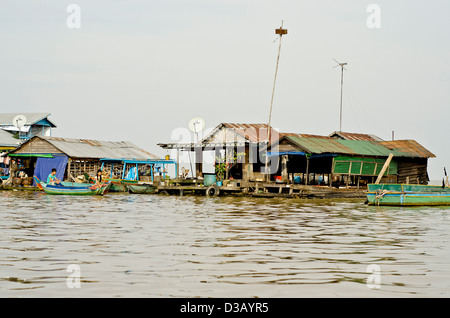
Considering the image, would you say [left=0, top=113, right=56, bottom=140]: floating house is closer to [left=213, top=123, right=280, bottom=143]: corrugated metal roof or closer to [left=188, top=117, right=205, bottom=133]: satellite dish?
[left=188, top=117, right=205, bottom=133]: satellite dish

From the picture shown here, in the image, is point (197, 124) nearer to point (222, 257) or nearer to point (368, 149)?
point (368, 149)

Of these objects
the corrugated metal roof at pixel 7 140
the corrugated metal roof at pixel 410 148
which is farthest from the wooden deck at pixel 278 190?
the corrugated metal roof at pixel 7 140

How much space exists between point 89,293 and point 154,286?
3.02 feet

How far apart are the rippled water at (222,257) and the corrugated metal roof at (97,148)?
89.4ft

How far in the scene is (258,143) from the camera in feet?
127

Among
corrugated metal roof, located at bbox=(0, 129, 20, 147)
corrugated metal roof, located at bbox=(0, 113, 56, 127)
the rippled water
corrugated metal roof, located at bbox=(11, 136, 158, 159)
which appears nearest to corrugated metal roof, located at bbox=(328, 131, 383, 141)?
corrugated metal roof, located at bbox=(11, 136, 158, 159)

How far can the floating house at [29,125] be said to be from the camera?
60438 mm

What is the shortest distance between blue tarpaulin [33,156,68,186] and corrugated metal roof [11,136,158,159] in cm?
89

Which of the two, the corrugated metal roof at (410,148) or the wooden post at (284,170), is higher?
the corrugated metal roof at (410,148)

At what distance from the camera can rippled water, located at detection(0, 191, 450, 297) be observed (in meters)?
7.95

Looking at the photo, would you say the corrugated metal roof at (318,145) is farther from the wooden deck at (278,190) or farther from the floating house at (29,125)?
the floating house at (29,125)

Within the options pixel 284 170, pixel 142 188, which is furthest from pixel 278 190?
pixel 142 188

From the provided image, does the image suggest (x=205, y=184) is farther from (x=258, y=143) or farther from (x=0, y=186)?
(x=0, y=186)
